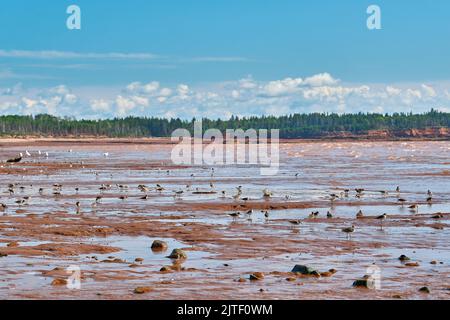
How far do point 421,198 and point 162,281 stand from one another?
22332 mm

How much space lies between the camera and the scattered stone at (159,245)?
21.4m

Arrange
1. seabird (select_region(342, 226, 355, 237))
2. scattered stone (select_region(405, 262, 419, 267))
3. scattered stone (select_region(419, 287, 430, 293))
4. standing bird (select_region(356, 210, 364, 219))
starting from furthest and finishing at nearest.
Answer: standing bird (select_region(356, 210, 364, 219)) < seabird (select_region(342, 226, 355, 237)) < scattered stone (select_region(405, 262, 419, 267)) < scattered stone (select_region(419, 287, 430, 293))

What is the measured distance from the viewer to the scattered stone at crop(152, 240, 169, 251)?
70.2ft

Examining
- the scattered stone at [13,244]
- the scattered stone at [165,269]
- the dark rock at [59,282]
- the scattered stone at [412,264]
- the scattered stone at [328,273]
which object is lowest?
the scattered stone at [412,264]

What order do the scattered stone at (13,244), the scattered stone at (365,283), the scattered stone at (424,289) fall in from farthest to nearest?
the scattered stone at (13,244) → the scattered stone at (365,283) → the scattered stone at (424,289)

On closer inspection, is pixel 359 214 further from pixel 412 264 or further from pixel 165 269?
pixel 165 269

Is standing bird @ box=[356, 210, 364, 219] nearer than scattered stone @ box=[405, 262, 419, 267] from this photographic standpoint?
No

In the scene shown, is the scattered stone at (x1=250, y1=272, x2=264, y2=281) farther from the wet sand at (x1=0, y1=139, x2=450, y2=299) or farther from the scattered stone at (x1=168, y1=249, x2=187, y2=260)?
the scattered stone at (x1=168, y1=249, x2=187, y2=260)

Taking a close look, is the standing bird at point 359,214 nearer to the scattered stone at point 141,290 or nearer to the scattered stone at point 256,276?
the scattered stone at point 256,276

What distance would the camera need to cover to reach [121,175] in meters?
54.7

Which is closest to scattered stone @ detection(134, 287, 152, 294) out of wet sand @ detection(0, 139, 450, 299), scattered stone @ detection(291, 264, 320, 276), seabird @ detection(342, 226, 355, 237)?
wet sand @ detection(0, 139, 450, 299)

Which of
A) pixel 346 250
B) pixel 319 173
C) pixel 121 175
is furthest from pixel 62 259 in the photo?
pixel 319 173

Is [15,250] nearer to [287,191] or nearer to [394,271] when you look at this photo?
[394,271]

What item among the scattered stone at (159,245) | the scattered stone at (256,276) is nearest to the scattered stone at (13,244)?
the scattered stone at (159,245)
